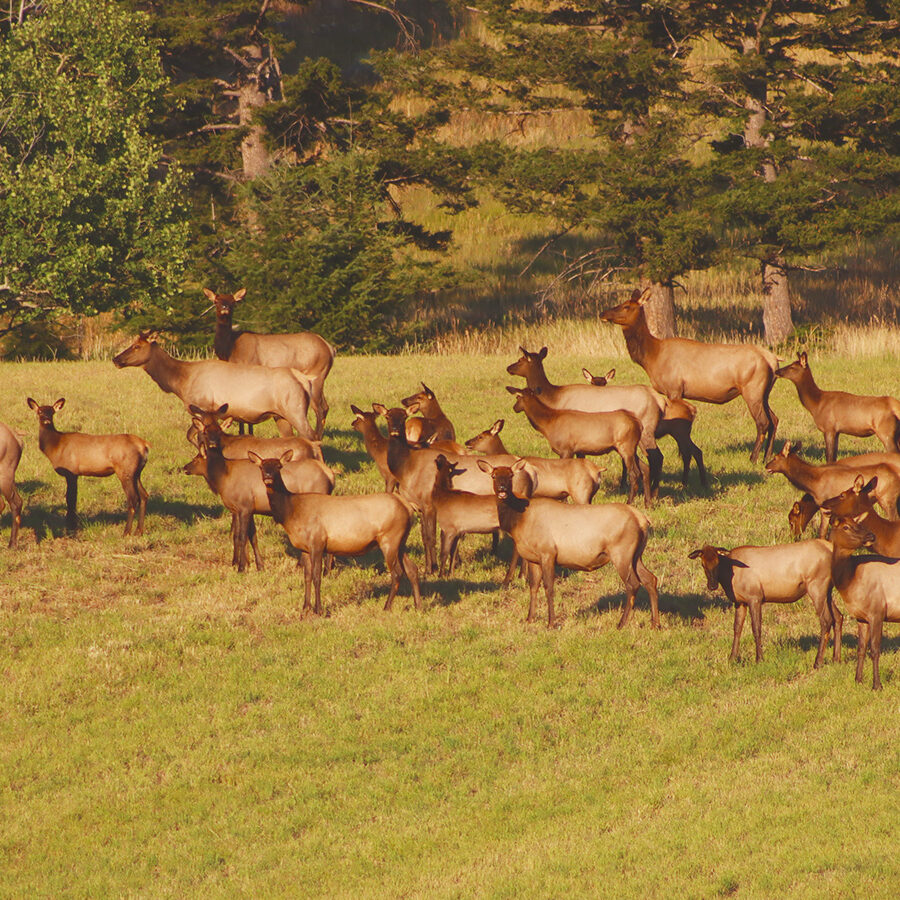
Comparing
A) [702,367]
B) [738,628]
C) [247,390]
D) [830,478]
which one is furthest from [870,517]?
[247,390]

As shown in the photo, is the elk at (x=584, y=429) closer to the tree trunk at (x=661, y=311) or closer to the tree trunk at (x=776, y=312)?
the tree trunk at (x=661, y=311)

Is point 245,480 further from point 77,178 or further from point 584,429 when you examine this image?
point 77,178

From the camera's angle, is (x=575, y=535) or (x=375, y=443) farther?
(x=375, y=443)

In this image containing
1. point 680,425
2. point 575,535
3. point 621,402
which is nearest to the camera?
point 575,535

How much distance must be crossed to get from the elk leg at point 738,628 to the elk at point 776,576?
100 mm

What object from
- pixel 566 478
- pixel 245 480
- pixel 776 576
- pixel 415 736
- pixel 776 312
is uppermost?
pixel 776 312

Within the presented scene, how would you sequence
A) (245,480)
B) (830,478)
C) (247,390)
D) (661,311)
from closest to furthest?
(245,480)
(830,478)
(247,390)
(661,311)

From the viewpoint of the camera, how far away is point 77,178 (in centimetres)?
2756

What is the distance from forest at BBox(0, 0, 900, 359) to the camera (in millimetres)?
29859

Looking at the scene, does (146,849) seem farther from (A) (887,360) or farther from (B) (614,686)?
(A) (887,360)

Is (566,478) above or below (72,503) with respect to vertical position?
above

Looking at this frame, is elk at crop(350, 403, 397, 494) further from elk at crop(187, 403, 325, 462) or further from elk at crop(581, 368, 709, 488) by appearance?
elk at crop(581, 368, 709, 488)

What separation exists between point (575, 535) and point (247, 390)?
7100 mm

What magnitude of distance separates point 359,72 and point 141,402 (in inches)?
1787
